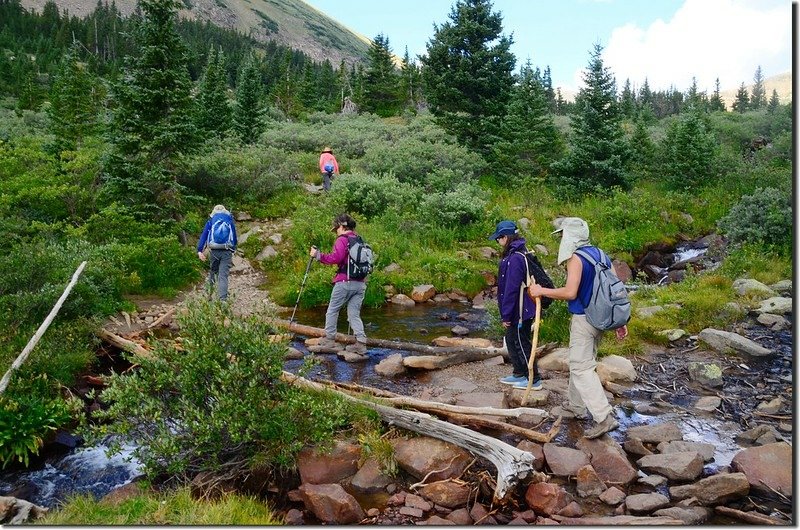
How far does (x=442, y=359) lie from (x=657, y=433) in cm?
356

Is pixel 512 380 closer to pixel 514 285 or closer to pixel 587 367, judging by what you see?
pixel 514 285

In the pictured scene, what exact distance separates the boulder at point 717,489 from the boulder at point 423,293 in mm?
9551

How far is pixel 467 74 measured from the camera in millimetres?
24641

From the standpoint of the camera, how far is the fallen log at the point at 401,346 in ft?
30.1

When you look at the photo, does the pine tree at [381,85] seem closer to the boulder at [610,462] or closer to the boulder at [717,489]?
the boulder at [610,462]

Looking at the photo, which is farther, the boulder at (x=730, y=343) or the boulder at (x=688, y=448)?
the boulder at (x=730, y=343)

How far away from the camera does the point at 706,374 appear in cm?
780

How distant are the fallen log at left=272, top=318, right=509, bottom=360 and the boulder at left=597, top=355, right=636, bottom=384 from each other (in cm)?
164

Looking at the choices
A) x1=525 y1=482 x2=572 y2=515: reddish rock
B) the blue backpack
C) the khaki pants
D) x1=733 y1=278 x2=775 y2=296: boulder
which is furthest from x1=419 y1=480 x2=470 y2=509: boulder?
x1=733 y1=278 x2=775 y2=296: boulder

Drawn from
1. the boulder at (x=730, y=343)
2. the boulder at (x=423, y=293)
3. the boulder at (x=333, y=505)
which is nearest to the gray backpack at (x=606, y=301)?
the boulder at (x=333, y=505)

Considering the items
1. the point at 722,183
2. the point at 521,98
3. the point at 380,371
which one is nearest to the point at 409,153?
the point at 521,98

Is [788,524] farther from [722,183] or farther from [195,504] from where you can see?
[722,183]

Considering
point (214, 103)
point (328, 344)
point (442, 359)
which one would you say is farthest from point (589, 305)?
point (214, 103)

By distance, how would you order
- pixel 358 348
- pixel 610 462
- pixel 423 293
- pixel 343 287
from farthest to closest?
pixel 423 293, pixel 358 348, pixel 343 287, pixel 610 462
